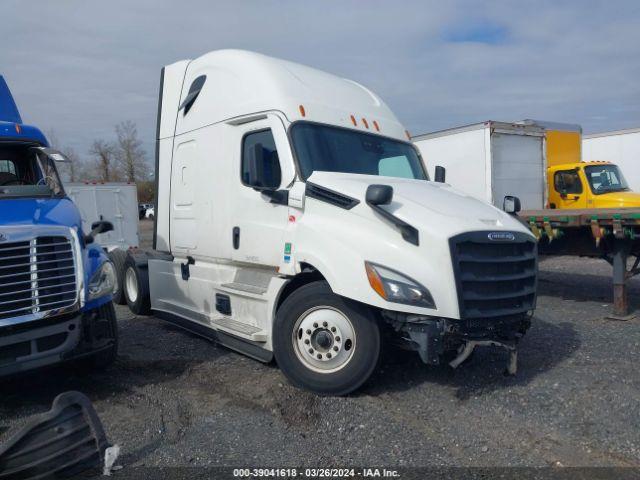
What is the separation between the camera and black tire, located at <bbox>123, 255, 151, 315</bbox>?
338 inches

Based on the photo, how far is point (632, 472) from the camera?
3.78 m

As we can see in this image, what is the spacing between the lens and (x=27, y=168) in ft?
20.2

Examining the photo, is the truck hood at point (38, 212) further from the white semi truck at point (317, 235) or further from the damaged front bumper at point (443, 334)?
the damaged front bumper at point (443, 334)

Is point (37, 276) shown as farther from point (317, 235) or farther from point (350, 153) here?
point (350, 153)

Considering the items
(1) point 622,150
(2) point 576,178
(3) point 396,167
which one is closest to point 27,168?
(3) point 396,167

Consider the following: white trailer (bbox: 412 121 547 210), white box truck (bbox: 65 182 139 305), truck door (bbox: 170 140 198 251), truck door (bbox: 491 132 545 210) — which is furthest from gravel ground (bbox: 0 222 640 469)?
white box truck (bbox: 65 182 139 305)

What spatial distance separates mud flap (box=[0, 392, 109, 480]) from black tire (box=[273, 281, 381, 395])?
5.96 ft

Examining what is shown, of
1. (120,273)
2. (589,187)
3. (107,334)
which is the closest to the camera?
(107,334)

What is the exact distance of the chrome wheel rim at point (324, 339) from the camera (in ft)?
16.3

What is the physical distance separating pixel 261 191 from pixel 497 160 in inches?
372

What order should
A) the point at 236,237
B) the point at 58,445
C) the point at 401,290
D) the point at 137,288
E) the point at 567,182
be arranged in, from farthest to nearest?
the point at 567,182 < the point at 137,288 < the point at 236,237 < the point at 401,290 < the point at 58,445

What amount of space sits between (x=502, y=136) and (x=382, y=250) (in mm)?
10200

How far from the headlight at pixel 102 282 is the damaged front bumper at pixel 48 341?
0.16 metres

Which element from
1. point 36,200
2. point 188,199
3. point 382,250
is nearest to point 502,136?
point 188,199
